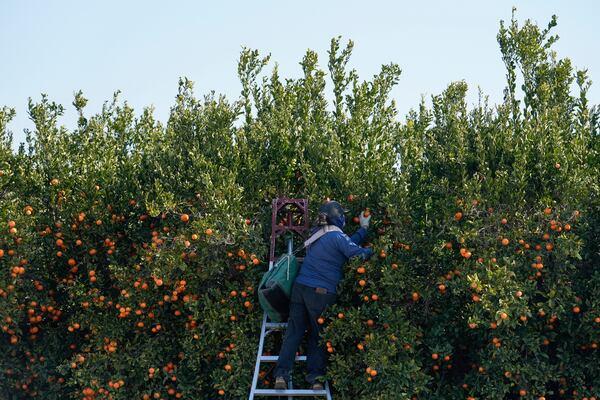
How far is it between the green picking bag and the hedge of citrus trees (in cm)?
37

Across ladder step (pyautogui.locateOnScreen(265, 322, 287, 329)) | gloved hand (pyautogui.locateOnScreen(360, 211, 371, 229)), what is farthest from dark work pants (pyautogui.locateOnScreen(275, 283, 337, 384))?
gloved hand (pyautogui.locateOnScreen(360, 211, 371, 229))

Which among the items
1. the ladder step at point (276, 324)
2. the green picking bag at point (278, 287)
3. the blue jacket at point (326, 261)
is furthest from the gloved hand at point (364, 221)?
the ladder step at point (276, 324)

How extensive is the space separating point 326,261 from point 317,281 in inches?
8.7

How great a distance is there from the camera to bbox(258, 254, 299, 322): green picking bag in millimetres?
9145

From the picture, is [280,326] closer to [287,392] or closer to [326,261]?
[287,392]

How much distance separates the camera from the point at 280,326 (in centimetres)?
955

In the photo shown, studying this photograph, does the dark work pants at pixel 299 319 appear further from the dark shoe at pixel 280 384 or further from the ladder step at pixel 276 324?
the ladder step at pixel 276 324

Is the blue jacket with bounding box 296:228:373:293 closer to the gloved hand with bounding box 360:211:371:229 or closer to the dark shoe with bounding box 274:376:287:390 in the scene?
the gloved hand with bounding box 360:211:371:229

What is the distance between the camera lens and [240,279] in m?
10.1

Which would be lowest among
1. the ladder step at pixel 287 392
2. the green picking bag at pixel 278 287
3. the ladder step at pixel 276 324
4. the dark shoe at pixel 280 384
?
the ladder step at pixel 287 392

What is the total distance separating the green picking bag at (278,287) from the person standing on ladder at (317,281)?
0.09m

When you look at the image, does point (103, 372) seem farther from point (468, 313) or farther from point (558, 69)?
point (558, 69)

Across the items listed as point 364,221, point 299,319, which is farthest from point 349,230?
point 299,319

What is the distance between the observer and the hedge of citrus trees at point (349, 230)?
922 centimetres
